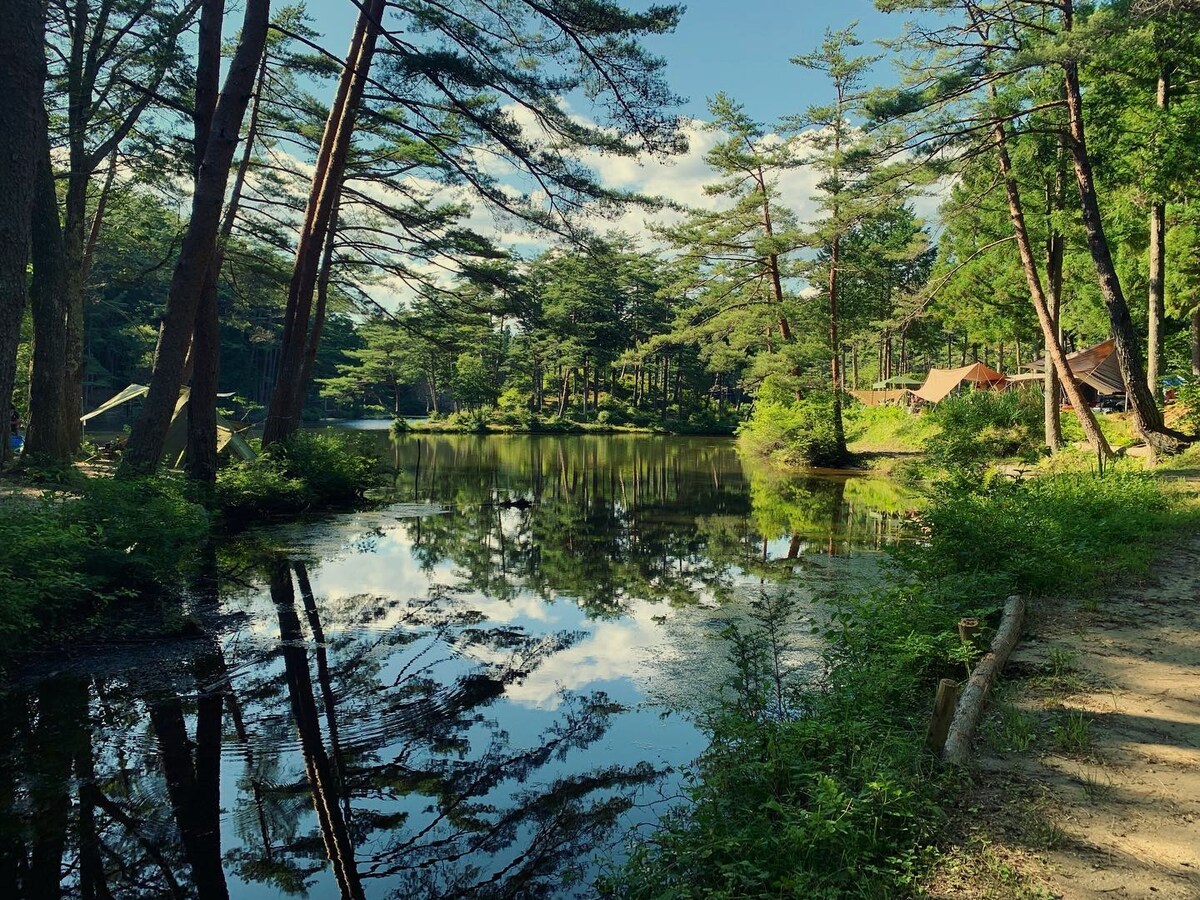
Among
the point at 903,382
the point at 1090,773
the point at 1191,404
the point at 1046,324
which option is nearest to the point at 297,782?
the point at 1090,773

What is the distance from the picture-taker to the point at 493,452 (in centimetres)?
3469

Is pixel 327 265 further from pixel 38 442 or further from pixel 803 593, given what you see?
pixel 803 593

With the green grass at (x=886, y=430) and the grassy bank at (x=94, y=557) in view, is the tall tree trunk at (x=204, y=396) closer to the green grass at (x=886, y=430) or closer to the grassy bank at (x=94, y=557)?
the grassy bank at (x=94, y=557)

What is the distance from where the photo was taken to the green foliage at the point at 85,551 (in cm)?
512

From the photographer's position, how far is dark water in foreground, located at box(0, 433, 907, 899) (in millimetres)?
3609

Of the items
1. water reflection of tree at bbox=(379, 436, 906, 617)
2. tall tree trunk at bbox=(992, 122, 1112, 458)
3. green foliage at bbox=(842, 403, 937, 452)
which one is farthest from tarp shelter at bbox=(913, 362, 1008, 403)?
tall tree trunk at bbox=(992, 122, 1112, 458)

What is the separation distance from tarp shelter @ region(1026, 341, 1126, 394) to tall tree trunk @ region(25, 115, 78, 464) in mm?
29398

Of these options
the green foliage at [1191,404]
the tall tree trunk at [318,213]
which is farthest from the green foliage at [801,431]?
A: the tall tree trunk at [318,213]

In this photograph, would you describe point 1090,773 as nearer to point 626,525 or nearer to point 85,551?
point 85,551

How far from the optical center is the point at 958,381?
32719 mm

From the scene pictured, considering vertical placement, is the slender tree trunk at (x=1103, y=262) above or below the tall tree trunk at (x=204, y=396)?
above

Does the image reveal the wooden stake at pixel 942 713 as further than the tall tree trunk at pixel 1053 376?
No

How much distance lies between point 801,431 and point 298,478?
1586 centimetres

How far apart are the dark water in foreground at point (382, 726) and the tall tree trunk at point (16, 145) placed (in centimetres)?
253
